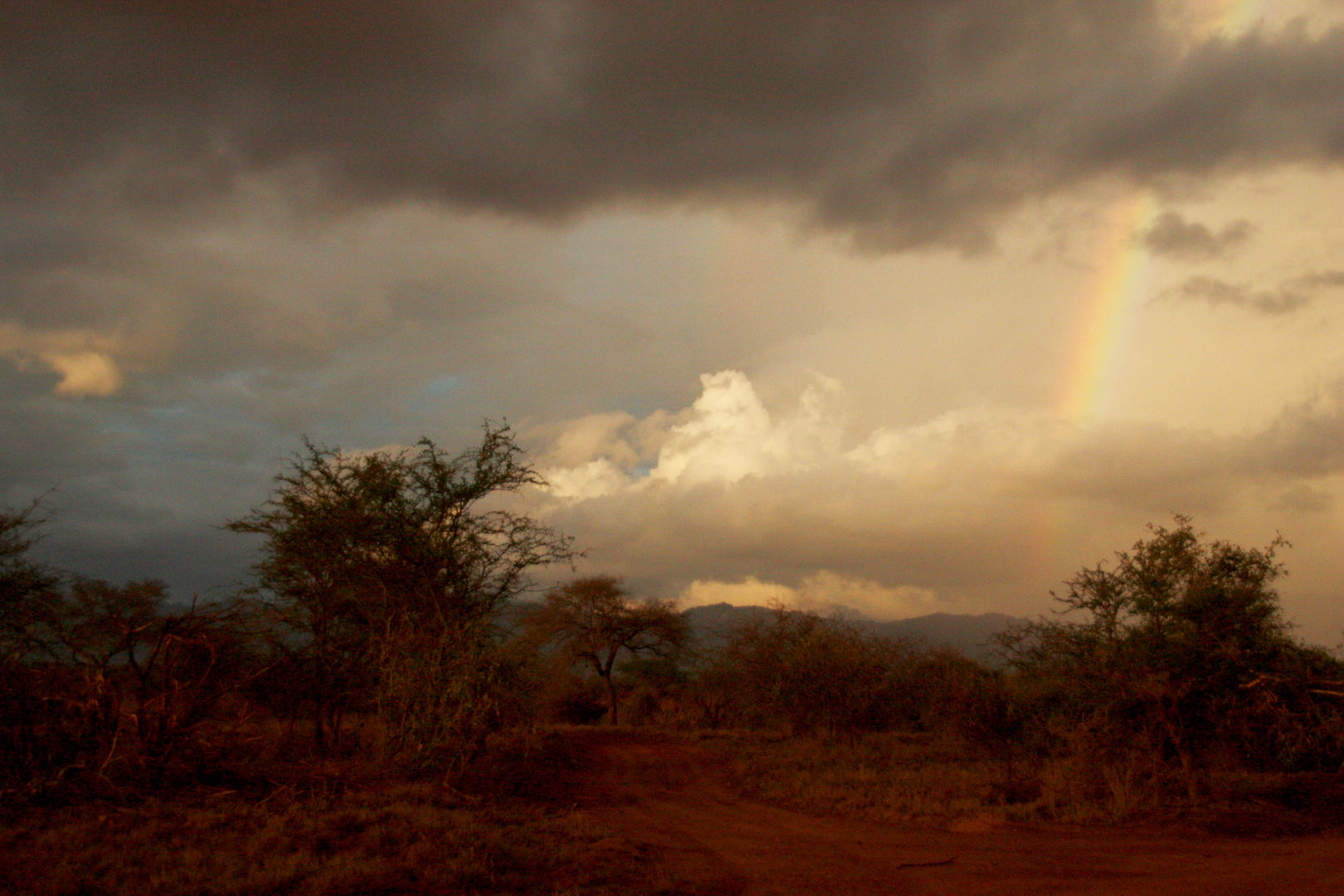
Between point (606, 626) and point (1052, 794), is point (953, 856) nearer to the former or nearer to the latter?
point (1052, 794)

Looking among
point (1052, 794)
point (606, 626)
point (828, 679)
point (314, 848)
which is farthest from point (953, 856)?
point (606, 626)

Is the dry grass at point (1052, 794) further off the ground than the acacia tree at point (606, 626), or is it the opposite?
the acacia tree at point (606, 626)

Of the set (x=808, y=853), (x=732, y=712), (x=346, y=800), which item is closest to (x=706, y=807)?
(x=808, y=853)

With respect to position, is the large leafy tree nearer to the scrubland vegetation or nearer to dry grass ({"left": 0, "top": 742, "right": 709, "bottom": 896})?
the scrubland vegetation

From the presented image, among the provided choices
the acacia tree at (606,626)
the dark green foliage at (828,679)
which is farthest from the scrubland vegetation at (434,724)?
the acacia tree at (606,626)

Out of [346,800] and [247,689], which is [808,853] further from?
[247,689]

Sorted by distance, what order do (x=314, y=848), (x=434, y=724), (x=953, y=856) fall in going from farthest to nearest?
(x=434, y=724) < (x=953, y=856) < (x=314, y=848)

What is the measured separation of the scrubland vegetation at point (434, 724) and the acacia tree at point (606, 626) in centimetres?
1110

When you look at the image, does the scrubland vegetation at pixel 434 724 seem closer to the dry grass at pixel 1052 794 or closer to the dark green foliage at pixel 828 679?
the dry grass at pixel 1052 794

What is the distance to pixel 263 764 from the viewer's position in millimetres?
14086

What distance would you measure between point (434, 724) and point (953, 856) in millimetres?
8651

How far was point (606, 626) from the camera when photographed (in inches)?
1334

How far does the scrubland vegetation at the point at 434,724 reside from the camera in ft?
32.5

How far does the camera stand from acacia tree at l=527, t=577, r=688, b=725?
33.8 m
